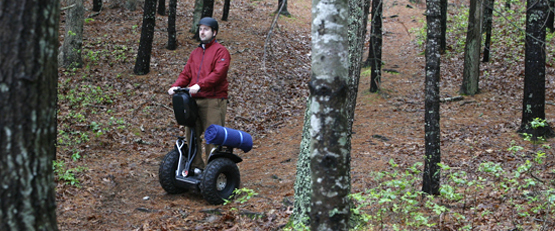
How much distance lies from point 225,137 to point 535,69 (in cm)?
682

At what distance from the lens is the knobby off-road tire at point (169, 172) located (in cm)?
595

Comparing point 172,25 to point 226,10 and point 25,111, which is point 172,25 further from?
point 25,111

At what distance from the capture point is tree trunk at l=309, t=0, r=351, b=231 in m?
2.89

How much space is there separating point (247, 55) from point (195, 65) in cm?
944

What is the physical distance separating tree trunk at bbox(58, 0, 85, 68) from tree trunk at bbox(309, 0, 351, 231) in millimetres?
11222

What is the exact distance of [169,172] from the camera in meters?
5.95

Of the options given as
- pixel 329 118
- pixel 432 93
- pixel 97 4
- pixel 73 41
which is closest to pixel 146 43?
pixel 73 41

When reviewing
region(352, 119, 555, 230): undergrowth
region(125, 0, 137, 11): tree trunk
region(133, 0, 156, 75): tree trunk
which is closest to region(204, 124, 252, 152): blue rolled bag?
region(352, 119, 555, 230): undergrowth

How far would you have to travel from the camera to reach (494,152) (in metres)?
7.74

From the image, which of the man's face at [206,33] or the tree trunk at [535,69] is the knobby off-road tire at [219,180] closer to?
the man's face at [206,33]

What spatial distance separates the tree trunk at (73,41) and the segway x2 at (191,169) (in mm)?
7923

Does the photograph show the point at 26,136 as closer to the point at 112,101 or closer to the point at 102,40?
the point at 112,101

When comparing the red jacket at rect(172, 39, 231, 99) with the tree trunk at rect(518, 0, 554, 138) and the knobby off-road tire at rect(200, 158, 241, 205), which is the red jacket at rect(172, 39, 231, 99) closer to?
the knobby off-road tire at rect(200, 158, 241, 205)

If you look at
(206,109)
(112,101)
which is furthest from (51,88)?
(112,101)
